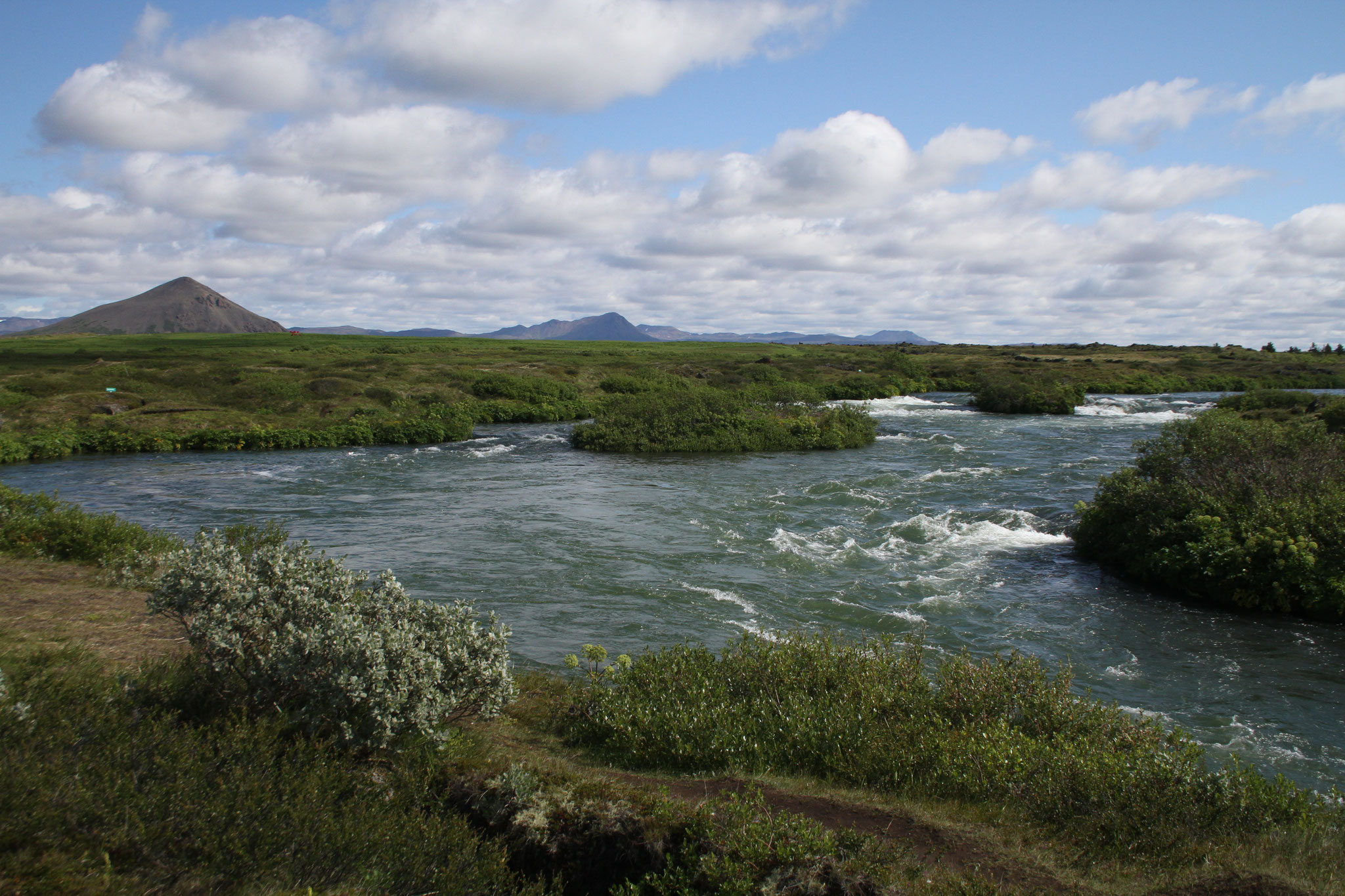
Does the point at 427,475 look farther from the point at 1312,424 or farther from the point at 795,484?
the point at 1312,424

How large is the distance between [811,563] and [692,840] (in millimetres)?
11589

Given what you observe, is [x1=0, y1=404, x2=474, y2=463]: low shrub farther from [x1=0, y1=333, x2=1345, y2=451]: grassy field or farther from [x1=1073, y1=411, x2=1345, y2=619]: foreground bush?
[x1=1073, y1=411, x2=1345, y2=619]: foreground bush

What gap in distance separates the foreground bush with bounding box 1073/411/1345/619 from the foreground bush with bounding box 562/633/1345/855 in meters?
7.08

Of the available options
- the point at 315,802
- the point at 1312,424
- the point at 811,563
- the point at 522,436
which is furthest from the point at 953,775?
the point at 522,436

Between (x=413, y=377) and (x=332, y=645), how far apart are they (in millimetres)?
47287

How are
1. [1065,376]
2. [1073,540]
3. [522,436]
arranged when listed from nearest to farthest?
1. [1073,540]
2. [522,436]
3. [1065,376]

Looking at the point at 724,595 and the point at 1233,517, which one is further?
the point at 724,595

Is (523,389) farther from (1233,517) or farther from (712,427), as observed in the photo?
(1233,517)

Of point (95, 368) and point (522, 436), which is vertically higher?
point (95, 368)

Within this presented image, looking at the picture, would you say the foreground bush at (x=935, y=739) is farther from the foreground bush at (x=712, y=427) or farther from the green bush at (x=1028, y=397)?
the green bush at (x=1028, y=397)

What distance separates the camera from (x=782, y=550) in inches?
726

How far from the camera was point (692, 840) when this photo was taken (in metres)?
6.19

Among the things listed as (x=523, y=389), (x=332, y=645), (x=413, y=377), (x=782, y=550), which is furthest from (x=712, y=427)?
(x=332, y=645)

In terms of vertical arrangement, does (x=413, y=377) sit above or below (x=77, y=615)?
above
